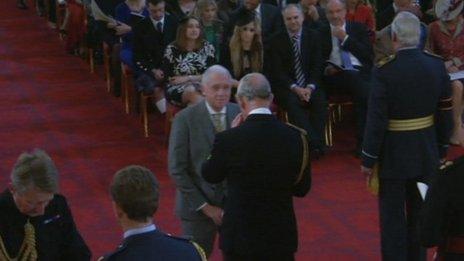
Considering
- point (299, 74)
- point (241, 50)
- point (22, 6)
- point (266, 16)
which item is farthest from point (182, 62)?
point (22, 6)

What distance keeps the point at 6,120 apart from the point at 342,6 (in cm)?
357

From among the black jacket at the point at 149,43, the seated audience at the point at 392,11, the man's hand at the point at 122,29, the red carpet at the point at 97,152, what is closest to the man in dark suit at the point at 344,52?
the red carpet at the point at 97,152

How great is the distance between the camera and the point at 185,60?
29.4 feet

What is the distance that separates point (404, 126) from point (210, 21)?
12.8ft

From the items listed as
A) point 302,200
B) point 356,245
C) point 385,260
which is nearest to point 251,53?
point 302,200

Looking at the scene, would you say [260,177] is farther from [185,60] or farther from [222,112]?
[185,60]

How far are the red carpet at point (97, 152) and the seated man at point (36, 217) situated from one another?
7.62 ft

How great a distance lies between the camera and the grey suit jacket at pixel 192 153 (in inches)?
222

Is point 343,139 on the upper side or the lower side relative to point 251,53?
lower

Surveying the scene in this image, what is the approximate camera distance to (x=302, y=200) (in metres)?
8.02

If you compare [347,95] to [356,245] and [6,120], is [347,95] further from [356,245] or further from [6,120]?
[6,120]

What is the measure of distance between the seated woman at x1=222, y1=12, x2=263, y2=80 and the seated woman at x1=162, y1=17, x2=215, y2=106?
21 cm

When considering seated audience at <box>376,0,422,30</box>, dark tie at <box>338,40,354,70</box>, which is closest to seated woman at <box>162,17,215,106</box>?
dark tie at <box>338,40,354,70</box>

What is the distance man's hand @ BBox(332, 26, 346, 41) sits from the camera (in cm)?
941
